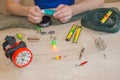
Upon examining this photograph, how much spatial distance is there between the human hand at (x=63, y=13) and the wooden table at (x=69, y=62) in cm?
9

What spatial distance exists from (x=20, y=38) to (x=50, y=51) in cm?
17

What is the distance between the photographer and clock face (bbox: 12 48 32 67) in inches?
30.1

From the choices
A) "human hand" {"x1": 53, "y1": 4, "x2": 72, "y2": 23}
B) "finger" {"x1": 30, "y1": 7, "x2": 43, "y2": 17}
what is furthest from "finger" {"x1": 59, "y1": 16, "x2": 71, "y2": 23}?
"finger" {"x1": 30, "y1": 7, "x2": 43, "y2": 17}

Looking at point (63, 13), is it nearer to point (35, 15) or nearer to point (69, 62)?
point (35, 15)

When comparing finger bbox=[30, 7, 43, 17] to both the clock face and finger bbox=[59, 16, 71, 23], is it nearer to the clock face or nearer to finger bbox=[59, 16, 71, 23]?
finger bbox=[59, 16, 71, 23]

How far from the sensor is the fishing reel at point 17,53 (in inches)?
30.2

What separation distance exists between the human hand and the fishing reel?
0.91ft

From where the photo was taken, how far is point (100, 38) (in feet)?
3.06

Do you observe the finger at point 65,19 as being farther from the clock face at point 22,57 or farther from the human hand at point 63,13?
the clock face at point 22,57

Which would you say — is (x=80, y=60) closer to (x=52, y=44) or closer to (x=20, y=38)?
(x=52, y=44)

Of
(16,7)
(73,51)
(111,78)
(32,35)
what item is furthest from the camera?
(16,7)

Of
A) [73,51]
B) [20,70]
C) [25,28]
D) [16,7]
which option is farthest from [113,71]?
[16,7]

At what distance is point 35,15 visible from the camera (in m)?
1.00

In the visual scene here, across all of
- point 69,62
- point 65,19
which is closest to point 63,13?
point 65,19
